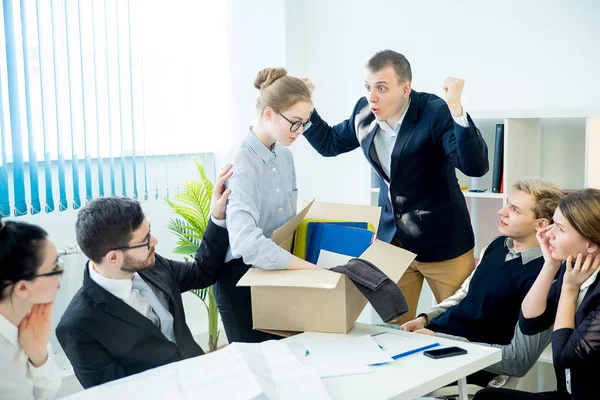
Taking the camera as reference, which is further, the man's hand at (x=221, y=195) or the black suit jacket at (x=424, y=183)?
the black suit jacket at (x=424, y=183)

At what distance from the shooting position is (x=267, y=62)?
422cm

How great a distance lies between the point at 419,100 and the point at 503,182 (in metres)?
0.89

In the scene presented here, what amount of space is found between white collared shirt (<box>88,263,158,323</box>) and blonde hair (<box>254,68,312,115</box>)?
749 mm

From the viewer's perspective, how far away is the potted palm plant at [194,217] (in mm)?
3648

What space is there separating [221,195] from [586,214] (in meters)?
1.15

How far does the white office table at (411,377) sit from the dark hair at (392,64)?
1.17 metres

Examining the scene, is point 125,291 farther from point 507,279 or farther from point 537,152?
point 537,152

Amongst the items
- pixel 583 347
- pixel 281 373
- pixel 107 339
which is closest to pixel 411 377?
pixel 281 373

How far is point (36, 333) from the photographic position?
165cm

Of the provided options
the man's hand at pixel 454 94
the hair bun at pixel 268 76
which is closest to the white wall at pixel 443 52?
the man's hand at pixel 454 94

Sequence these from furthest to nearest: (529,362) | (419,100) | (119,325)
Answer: (419,100)
(529,362)
(119,325)

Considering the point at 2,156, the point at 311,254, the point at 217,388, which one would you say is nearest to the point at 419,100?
the point at 311,254

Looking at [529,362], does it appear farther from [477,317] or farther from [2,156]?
[2,156]

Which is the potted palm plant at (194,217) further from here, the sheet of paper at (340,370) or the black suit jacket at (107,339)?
the sheet of paper at (340,370)
